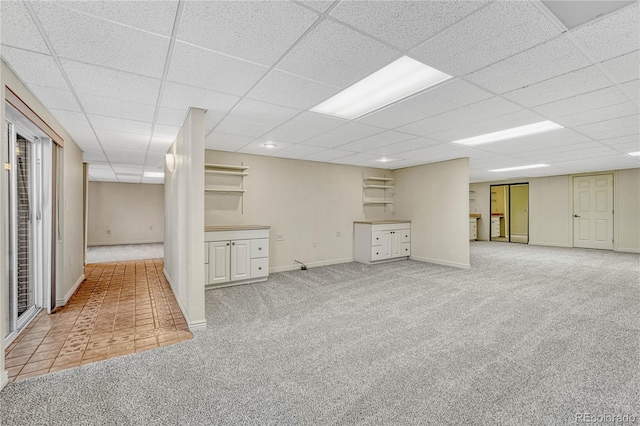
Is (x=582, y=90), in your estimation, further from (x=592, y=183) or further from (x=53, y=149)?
(x=592, y=183)

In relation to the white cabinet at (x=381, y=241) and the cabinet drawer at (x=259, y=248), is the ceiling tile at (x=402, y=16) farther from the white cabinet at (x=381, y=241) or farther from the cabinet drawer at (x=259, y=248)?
the white cabinet at (x=381, y=241)

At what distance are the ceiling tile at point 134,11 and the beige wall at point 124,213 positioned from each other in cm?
1026

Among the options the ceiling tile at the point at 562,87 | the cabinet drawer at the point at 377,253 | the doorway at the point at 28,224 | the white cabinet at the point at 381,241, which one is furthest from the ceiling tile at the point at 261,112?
the cabinet drawer at the point at 377,253

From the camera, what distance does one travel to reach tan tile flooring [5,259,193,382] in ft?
7.59

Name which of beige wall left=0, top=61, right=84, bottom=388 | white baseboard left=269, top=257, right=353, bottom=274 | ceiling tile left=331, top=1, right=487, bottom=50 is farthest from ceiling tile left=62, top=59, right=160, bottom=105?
white baseboard left=269, top=257, right=353, bottom=274

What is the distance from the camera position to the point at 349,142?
440 cm

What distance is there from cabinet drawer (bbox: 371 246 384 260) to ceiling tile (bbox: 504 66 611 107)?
397 cm

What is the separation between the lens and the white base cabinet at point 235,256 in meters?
4.28

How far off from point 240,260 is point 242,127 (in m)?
2.04

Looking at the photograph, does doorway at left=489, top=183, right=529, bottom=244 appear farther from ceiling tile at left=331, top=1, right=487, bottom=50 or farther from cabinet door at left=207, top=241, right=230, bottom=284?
ceiling tile at left=331, top=1, right=487, bottom=50

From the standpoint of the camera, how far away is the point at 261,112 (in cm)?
304

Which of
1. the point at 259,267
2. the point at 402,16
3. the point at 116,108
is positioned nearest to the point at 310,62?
the point at 402,16

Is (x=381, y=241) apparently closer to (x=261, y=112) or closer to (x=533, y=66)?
(x=261, y=112)

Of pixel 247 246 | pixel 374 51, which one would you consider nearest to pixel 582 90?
pixel 374 51
